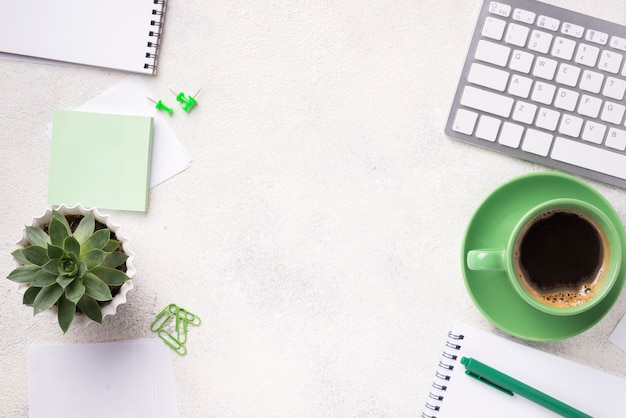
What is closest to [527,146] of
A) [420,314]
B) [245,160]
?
[420,314]

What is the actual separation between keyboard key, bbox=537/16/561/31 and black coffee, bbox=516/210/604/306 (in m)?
0.25

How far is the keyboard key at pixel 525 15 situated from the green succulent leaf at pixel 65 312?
669 mm

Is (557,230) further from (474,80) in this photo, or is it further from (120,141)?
(120,141)

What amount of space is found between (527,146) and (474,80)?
113 mm

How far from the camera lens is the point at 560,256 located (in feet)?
2.58

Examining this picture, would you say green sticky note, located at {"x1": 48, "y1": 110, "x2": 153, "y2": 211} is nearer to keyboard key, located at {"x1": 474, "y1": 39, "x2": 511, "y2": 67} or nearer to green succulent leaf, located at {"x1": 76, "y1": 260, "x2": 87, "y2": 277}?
green succulent leaf, located at {"x1": 76, "y1": 260, "x2": 87, "y2": 277}

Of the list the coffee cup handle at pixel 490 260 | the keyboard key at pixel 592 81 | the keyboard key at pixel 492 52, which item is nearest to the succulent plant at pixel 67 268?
the coffee cup handle at pixel 490 260

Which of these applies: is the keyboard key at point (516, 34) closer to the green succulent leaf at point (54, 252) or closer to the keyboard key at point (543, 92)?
the keyboard key at point (543, 92)

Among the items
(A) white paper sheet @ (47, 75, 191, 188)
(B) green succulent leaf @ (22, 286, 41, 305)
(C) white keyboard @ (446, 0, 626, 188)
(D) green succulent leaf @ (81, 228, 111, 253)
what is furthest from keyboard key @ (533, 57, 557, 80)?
(B) green succulent leaf @ (22, 286, 41, 305)

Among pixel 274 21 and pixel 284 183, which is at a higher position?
pixel 274 21

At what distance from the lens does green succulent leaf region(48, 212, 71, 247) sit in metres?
0.70

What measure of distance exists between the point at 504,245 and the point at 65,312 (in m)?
0.55

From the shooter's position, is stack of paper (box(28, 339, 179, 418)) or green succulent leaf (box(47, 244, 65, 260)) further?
stack of paper (box(28, 339, 179, 418))

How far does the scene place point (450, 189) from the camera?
0.84m
